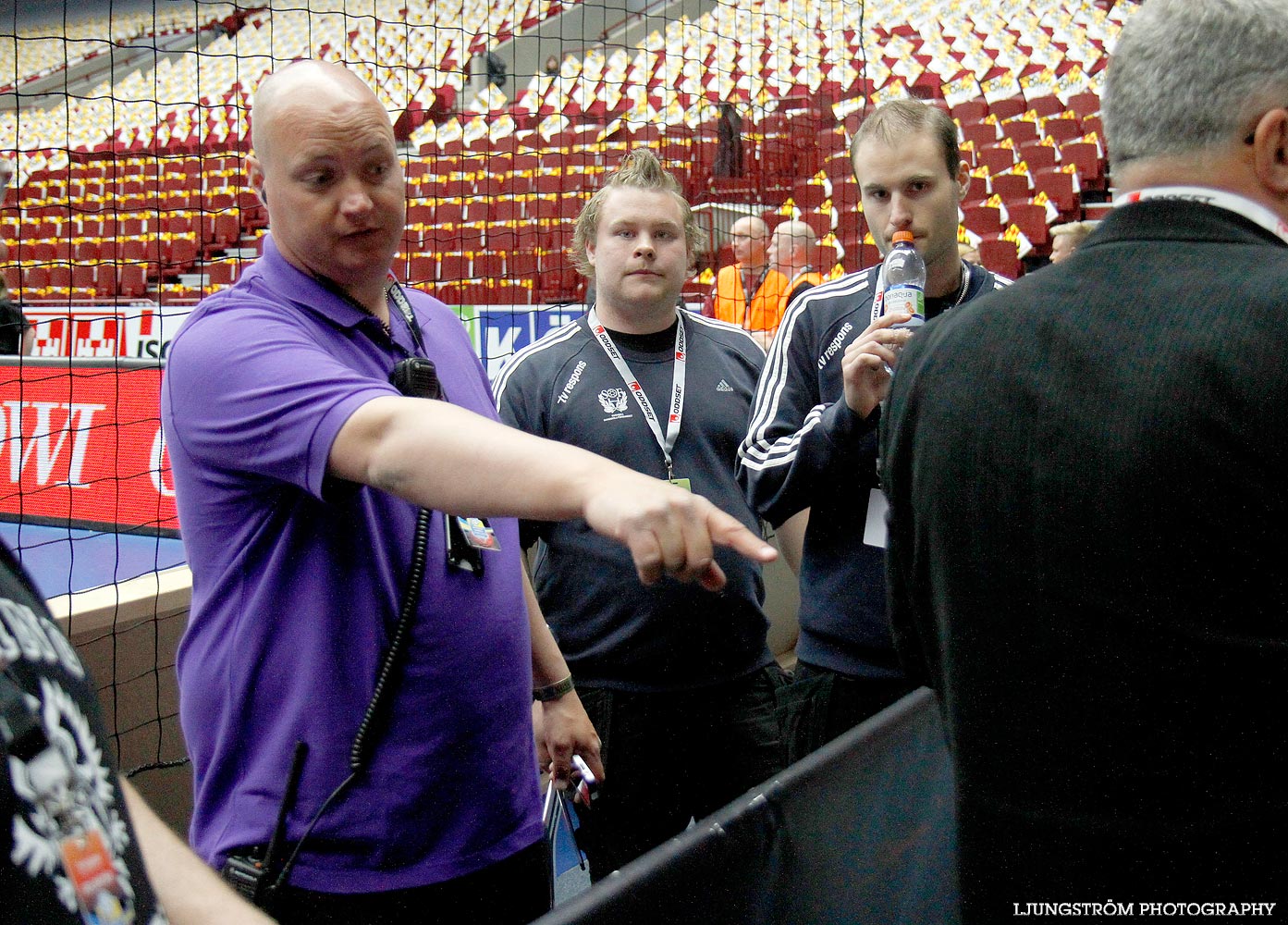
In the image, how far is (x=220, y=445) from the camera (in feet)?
3.76

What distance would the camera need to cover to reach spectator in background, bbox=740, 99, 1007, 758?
1.99 m

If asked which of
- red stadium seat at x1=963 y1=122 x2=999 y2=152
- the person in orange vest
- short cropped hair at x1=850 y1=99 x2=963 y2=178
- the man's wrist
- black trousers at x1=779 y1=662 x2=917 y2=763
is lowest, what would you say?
black trousers at x1=779 y1=662 x2=917 y2=763

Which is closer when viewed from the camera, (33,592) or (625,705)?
(33,592)

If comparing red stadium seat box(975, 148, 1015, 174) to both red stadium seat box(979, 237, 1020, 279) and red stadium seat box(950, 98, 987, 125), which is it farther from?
red stadium seat box(979, 237, 1020, 279)

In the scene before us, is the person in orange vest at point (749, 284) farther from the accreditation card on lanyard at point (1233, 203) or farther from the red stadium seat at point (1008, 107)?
the red stadium seat at point (1008, 107)

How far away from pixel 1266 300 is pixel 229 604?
3.66ft

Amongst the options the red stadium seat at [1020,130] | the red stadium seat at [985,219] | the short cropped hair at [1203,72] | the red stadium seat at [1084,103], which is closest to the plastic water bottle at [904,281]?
the short cropped hair at [1203,72]

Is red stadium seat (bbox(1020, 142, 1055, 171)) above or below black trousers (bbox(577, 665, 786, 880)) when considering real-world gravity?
above

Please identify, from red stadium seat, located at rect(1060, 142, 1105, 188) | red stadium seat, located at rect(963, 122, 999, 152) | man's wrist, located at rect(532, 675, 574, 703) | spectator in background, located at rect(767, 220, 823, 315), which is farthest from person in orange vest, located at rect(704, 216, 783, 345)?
red stadium seat, located at rect(963, 122, 999, 152)

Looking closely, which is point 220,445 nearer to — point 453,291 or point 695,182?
point 453,291

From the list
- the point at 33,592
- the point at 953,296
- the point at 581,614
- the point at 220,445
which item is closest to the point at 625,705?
the point at 581,614

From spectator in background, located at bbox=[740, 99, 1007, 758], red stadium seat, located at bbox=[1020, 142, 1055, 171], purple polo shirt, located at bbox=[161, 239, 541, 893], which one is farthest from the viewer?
red stadium seat, located at bbox=[1020, 142, 1055, 171]

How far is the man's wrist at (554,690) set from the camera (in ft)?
5.89

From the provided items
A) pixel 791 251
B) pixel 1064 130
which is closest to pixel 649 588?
pixel 791 251
